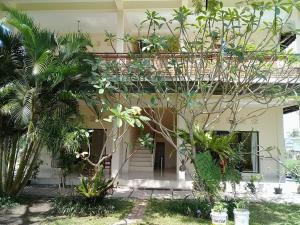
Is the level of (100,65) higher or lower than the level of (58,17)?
lower

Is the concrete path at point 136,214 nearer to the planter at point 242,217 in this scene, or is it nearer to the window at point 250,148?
the planter at point 242,217

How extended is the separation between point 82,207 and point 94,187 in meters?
0.55

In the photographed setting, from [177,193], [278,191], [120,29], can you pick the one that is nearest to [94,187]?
[177,193]

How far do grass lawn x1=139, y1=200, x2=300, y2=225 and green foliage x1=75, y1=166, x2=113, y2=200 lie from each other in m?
1.26

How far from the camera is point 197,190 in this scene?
27.5 ft

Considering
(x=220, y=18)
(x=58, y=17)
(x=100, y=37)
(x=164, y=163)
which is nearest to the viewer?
(x=220, y=18)

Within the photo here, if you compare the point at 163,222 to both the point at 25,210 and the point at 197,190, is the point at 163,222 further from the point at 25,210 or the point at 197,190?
the point at 25,210

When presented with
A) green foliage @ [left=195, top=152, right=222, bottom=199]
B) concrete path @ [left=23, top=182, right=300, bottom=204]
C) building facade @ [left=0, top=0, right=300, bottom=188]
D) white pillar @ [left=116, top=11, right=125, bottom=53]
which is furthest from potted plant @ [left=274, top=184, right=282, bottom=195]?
white pillar @ [left=116, top=11, right=125, bottom=53]

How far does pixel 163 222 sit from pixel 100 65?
4.30 meters

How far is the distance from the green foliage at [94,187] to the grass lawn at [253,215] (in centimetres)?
126

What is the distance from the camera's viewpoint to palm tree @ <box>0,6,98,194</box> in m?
8.03

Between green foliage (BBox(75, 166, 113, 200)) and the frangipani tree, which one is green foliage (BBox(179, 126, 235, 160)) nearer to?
the frangipani tree

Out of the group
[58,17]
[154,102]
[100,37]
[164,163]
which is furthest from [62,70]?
[164,163]

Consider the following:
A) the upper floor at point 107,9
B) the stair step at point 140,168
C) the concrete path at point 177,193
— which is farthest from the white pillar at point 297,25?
the stair step at point 140,168
